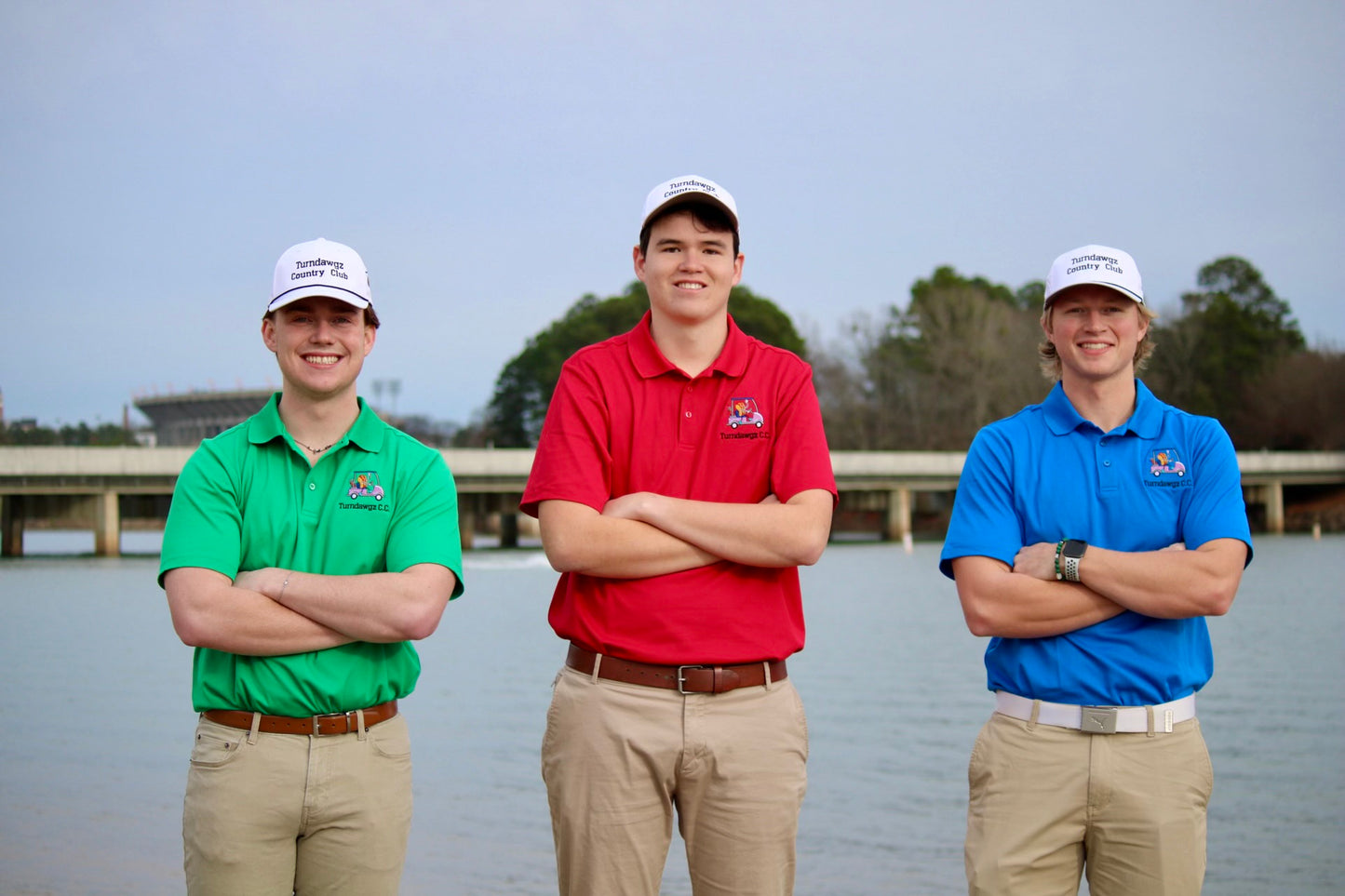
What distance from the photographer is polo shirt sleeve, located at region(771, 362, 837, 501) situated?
3.64 m

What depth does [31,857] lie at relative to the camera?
713 centimetres

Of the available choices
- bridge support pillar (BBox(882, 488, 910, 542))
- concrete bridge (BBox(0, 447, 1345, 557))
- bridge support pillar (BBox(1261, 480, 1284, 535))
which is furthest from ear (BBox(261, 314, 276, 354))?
bridge support pillar (BBox(1261, 480, 1284, 535))

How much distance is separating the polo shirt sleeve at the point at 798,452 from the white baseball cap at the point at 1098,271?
2.61 ft

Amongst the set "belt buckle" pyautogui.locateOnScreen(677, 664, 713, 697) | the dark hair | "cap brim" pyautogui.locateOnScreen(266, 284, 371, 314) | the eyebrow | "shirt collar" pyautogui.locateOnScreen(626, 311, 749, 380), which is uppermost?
the dark hair

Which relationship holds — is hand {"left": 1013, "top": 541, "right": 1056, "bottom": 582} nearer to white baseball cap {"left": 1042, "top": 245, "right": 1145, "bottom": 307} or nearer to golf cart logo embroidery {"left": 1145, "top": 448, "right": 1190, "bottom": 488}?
golf cart logo embroidery {"left": 1145, "top": 448, "right": 1190, "bottom": 488}

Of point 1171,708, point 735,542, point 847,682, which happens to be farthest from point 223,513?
point 847,682

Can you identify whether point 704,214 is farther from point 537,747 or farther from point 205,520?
point 537,747

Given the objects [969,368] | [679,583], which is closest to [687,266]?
[679,583]

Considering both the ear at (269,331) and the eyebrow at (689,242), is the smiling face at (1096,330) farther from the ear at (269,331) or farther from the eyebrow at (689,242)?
the ear at (269,331)

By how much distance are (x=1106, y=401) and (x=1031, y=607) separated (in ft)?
2.30

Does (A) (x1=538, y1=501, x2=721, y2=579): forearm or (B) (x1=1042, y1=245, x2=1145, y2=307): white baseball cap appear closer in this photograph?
(A) (x1=538, y1=501, x2=721, y2=579): forearm

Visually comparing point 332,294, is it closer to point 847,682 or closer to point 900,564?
point 847,682

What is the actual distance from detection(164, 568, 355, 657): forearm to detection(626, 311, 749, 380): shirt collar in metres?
1.15

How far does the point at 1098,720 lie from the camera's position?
3477 mm
